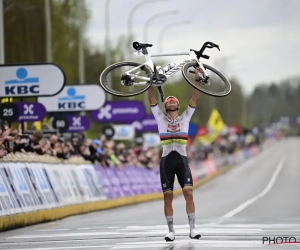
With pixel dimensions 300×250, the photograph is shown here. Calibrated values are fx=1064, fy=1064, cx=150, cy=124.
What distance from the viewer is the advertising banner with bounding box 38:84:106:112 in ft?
104

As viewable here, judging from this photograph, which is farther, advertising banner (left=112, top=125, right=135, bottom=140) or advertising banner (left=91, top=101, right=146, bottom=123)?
advertising banner (left=112, top=125, right=135, bottom=140)

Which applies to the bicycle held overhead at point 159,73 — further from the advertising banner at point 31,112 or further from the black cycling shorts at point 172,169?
the advertising banner at point 31,112

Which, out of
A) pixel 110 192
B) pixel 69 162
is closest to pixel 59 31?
pixel 110 192

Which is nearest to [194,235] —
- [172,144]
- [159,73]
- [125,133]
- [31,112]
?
[172,144]

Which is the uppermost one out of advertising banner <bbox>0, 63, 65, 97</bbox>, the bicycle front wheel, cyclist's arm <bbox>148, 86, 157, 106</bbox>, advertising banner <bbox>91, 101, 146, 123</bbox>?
the bicycle front wheel

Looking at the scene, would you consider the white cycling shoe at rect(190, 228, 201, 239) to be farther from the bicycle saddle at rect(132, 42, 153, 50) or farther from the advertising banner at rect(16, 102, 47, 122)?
the advertising banner at rect(16, 102, 47, 122)

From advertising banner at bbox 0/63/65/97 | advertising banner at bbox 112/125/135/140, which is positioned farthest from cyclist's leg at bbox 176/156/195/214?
advertising banner at bbox 112/125/135/140

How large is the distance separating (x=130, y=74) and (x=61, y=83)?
9.19 meters

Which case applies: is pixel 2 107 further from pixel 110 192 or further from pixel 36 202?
pixel 110 192

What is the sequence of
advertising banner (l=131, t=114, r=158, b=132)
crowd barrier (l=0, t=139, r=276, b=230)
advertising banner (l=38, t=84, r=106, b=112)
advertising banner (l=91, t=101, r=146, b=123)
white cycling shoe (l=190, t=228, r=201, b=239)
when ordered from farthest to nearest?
advertising banner (l=131, t=114, r=158, b=132) → advertising banner (l=91, t=101, r=146, b=123) → advertising banner (l=38, t=84, r=106, b=112) → crowd barrier (l=0, t=139, r=276, b=230) → white cycling shoe (l=190, t=228, r=201, b=239)

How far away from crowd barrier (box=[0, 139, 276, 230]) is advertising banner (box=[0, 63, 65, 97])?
6.36 feet

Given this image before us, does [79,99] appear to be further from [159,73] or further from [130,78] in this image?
[159,73]

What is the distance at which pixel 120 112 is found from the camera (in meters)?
39.5

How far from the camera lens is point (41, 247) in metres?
14.5
